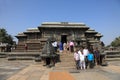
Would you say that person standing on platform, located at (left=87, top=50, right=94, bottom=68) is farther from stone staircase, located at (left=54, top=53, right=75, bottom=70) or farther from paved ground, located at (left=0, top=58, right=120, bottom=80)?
stone staircase, located at (left=54, top=53, right=75, bottom=70)

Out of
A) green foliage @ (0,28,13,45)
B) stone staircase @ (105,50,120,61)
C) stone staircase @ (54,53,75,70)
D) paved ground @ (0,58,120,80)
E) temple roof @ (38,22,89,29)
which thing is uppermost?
green foliage @ (0,28,13,45)

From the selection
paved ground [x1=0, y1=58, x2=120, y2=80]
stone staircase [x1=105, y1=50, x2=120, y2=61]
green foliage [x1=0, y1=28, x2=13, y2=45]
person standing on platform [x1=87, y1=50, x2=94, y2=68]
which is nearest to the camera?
paved ground [x1=0, y1=58, x2=120, y2=80]

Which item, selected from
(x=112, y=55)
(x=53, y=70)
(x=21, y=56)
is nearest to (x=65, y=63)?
(x=53, y=70)

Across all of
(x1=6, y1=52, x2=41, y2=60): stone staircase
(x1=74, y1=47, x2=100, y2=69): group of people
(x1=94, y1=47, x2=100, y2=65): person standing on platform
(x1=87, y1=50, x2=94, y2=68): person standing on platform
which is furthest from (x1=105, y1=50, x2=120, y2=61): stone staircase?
(x1=6, y1=52, x2=41, y2=60): stone staircase

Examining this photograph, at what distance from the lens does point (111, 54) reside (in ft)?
83.2

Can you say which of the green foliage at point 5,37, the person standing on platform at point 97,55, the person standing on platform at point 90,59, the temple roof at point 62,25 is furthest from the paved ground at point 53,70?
the green foliage at point 5,37

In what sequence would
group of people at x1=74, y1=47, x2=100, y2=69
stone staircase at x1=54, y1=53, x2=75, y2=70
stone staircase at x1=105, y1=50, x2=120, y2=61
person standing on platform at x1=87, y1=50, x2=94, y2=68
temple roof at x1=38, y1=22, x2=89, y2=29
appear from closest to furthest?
group of people at x1=74, y1=47, x2=100, y2=69 < person standing on platform at x1=87, y1=50, x2=94, y2=68 < stone staircase at x1=54, y1=53, x2=75, y2=70 < stone staircase at x1=105, y1=50, x2=120, y2=61 < temple roof at x1=38, y1=22, x2=89, y2=29

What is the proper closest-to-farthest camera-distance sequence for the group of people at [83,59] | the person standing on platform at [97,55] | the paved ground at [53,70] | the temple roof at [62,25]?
the paved ground at [53,70] < the group of people at [83,59] < the person standing on platform at [97,55] < the temple roof at [62,25]

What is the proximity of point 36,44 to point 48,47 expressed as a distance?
46.4 ft

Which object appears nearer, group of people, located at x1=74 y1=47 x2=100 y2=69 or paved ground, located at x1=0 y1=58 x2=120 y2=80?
paved ground, located at x1=0 y1=58 x2=120 y2=80

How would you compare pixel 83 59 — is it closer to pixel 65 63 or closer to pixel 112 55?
pixel 65 63

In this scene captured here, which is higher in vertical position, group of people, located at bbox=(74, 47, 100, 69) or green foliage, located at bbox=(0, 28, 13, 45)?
green foliage, located at bbox=(0, 28, 13, 45)

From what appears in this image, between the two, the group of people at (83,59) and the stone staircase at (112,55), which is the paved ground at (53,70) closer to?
the group of people at (83,59)

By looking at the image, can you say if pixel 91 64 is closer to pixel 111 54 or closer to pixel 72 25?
pixel 111 54
